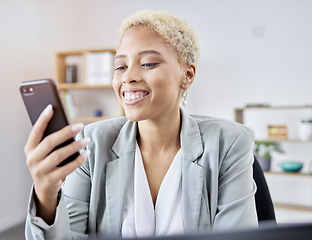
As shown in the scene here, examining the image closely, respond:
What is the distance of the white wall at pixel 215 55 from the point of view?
3.70 m

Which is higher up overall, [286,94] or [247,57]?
[247,57]

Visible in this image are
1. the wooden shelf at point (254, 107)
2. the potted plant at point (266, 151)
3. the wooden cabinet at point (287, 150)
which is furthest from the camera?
the wooden cabinet at point (287, 150)

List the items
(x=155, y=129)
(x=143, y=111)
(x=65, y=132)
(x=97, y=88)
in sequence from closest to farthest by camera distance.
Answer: (x=65, y=132), (x=143, y=111), (x=155, y=129), (x=97, y=88)

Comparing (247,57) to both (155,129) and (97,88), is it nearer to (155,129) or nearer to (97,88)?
(97,88)

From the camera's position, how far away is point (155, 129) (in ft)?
4.06

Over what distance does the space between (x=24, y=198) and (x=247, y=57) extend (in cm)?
317

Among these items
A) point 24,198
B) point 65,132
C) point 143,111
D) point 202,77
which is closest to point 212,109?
point 202,77

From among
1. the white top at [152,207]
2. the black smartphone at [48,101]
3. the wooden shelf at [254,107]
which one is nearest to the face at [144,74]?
the white top at [152,207]

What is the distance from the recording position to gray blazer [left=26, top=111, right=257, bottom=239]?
108 cm

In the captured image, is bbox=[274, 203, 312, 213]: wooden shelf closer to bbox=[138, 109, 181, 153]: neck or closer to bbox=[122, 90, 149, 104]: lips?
bbox=[138, 109, 181, 153]: neck

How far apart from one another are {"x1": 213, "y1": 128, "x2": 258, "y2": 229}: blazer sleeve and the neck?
0.70 ft

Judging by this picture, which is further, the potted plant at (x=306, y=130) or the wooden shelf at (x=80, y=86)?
the wooden shelf at (x=80, y=86)

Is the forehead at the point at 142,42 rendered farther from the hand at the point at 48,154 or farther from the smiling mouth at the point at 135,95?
the hand at the point at 48,154

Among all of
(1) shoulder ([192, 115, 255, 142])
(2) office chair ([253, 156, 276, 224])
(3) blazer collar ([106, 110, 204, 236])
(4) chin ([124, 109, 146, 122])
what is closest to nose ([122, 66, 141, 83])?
(4) chin ([124, 109, 146, 122])
